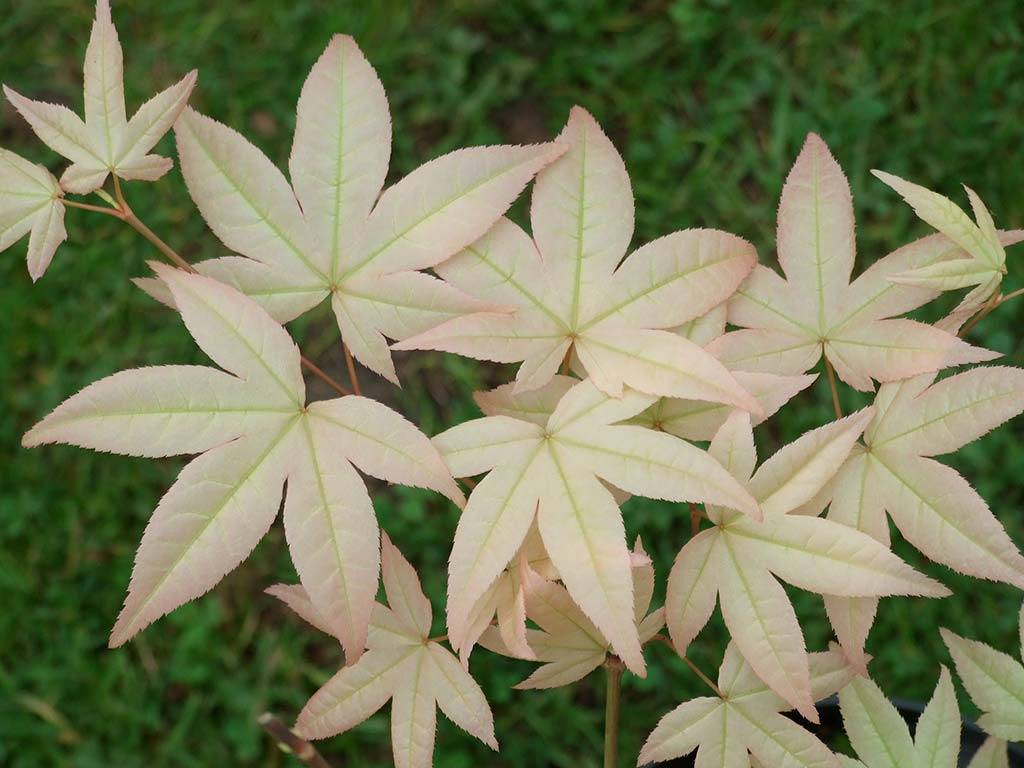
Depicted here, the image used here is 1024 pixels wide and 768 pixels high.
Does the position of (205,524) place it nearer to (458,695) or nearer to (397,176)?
(458,695)

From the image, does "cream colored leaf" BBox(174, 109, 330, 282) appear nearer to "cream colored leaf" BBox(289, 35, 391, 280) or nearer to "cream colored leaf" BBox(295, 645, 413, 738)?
"cream colored leaf" BBox(289, 35, 391, 280)

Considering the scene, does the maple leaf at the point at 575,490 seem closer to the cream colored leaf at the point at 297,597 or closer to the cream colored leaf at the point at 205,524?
the cream colored leaf at the point at 205,524

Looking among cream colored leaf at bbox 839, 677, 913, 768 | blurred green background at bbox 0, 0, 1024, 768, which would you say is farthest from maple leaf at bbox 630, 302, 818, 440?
blurred green background at bbox 0, 0, 1024, 768

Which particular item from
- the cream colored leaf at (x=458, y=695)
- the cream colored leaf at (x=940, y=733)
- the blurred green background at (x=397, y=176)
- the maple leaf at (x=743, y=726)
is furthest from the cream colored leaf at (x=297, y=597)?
the blurred green background at (x=397, y=176)

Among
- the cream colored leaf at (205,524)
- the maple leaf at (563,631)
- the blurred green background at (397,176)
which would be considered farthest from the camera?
the blurred green background at (397,176)

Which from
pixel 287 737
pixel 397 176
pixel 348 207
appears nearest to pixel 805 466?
pixel 348 207

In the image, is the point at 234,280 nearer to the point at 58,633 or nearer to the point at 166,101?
the point at 166,101
